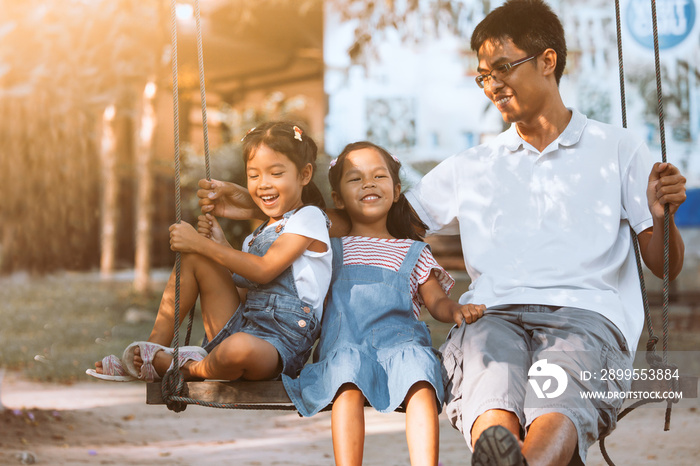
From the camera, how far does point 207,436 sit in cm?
434

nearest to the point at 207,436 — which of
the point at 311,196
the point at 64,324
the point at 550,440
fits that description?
the point at 311,196

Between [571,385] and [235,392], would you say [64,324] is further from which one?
[571,385]

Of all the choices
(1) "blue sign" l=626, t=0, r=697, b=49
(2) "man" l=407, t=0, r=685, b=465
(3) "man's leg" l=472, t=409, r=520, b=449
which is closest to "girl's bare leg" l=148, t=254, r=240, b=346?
(2) "man" l=407, t=0, r=685, b=465

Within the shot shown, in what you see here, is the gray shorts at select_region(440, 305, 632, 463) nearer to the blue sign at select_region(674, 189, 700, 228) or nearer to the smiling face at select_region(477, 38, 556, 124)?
the smiling face at select_region(477, 38, 556, 124)

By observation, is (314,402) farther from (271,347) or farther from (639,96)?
(639,96)

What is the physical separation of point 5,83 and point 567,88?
18.9ft

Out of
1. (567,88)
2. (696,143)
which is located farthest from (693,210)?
(567,88)

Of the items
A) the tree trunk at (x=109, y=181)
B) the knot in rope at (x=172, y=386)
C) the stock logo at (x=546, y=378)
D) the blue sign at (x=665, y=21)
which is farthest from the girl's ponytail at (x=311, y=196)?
the tree trunk at (x=109, y=181)

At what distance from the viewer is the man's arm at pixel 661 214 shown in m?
2.24

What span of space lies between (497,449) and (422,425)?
0.41 meters

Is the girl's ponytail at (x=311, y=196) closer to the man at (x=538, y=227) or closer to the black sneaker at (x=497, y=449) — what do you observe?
the man at (x=538, y=227)

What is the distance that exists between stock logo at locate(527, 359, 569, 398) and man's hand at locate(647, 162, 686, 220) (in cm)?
59

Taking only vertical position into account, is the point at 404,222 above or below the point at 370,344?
above

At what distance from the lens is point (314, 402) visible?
2.21 m
